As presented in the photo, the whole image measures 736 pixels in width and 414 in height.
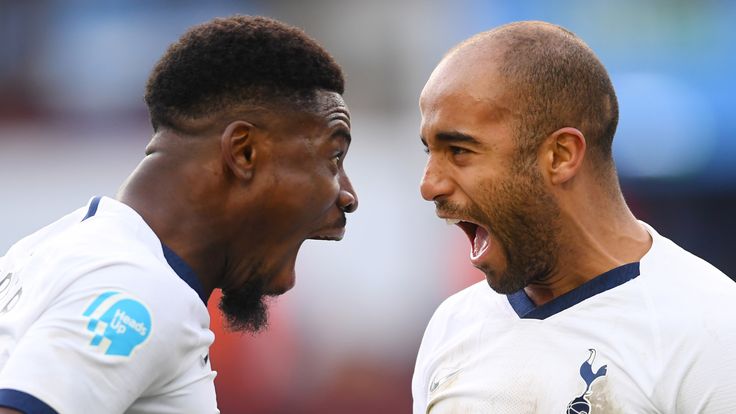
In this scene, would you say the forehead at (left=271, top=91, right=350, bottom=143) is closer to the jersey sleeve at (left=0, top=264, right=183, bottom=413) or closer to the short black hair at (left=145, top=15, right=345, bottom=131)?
the short black hair at (left=145, top=15, right=345, bottom=131)

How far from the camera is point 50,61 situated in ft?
28.4

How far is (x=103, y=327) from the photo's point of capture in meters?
2.48

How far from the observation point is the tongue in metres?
3.30

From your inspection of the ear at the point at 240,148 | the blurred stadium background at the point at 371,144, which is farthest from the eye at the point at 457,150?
the blurred stadium background at the point at 371,144

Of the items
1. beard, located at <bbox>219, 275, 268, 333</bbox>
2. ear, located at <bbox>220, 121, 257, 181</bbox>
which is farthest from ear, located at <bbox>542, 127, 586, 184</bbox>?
beard, located at <bbox>219, 275, 268, 333</bbox>

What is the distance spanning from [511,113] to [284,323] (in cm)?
470

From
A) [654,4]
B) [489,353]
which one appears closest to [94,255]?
[489,353]

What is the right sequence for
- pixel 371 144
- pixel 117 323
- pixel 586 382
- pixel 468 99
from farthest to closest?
1. pixel 371 144
2. pixel 468 99
3. pixel 586 382
4. pixel 117 323

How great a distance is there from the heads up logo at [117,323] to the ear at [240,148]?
68 centimetres

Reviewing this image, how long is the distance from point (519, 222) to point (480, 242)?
213 millimetres

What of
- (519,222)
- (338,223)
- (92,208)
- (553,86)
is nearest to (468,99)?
(553,86)

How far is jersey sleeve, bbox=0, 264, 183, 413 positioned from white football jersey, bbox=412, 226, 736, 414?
1.03 m

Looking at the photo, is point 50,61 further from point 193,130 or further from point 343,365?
point 193,130

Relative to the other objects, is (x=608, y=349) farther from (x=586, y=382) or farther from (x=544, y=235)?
(x=544, y=235)
